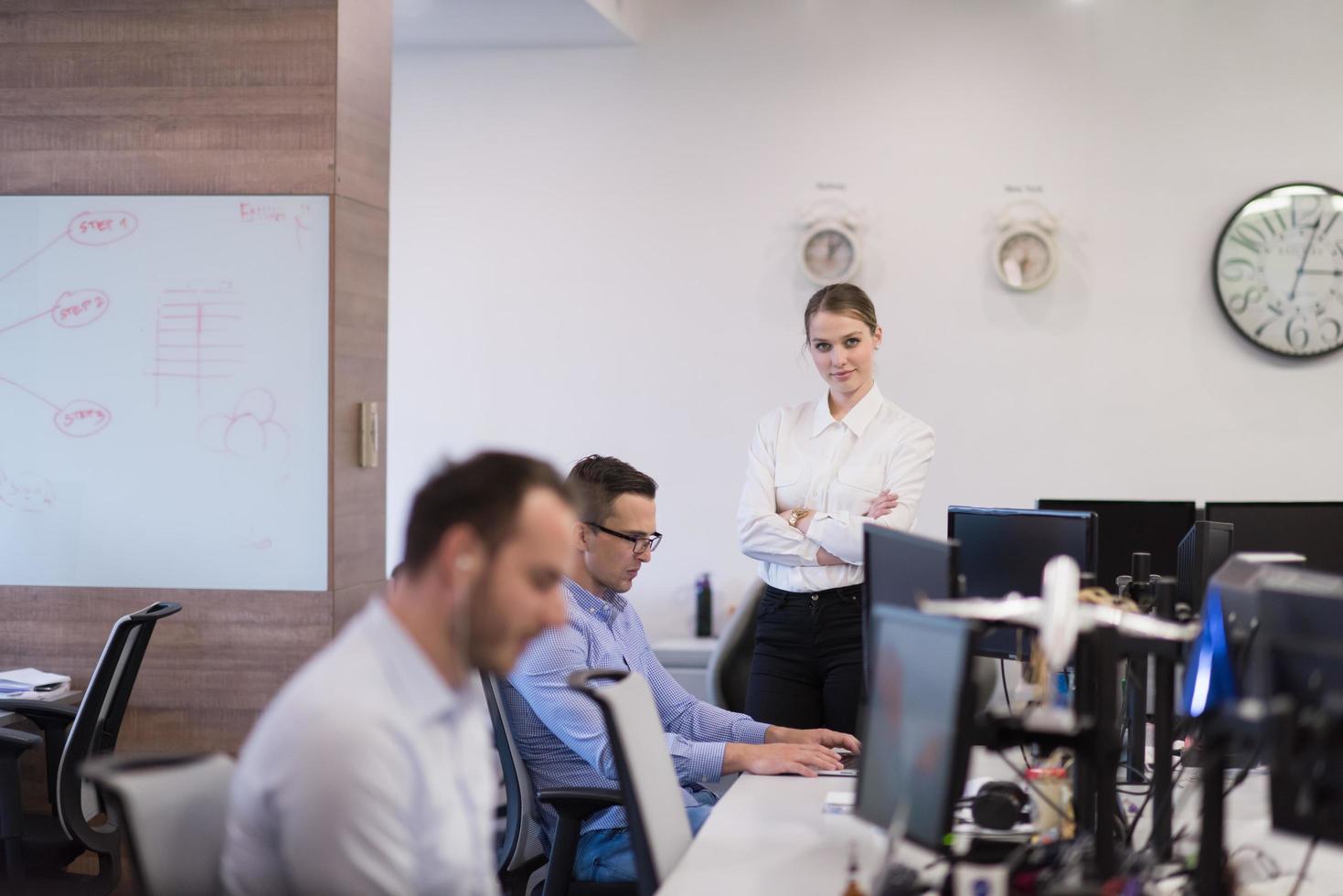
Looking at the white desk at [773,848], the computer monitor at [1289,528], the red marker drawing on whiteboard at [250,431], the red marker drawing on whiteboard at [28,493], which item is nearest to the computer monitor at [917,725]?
the white desk at [773,848]

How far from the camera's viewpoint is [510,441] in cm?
555

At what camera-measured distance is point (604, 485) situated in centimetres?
286

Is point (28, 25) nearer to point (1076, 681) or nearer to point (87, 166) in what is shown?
point (87, 166)

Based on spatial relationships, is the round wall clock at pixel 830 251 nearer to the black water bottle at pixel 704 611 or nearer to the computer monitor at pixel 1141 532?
the black water bottle at pixel 704 611

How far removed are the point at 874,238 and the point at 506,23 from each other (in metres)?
1.66

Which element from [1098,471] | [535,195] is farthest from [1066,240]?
[535,195]

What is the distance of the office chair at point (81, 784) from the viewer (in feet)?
10.0

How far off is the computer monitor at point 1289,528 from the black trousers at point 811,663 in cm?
91

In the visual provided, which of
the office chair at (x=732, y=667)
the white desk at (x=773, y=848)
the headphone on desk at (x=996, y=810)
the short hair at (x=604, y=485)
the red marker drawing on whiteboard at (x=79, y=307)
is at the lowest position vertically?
the office chair at (x=732, y=667)

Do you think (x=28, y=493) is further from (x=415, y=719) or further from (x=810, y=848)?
(x=415, y=719)

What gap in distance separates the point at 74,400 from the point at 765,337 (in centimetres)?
264

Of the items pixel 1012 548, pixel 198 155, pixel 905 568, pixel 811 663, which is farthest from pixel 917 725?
pixel 198 155

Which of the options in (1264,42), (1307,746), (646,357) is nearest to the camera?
(1307,746)

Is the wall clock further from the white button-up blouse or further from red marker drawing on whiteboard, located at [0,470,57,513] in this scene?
red marker drawing on whiteboard, located at [0,470,57,513]
